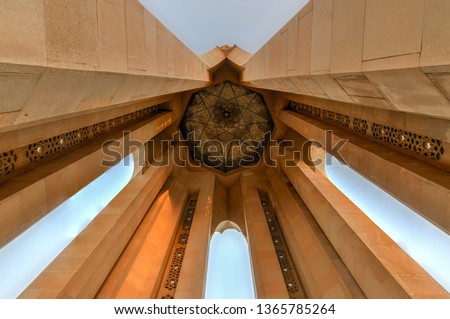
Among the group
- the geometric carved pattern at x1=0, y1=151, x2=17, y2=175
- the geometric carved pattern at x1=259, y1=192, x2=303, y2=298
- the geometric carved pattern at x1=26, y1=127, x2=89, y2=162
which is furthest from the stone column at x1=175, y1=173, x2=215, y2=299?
the geometric carved pattern at x1=0, y1=151, x2=17, y2=175

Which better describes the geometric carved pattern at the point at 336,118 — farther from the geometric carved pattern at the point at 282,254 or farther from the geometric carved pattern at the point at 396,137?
the geometric carved pattern at the point at 282,254

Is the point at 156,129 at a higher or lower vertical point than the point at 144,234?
higher

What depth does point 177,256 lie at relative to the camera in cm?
805

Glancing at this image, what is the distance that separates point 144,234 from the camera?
25.0 feet

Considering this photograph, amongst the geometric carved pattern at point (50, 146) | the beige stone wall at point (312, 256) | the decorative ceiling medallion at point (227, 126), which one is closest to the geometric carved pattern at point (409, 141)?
the beige stone wall at point (312, 256)

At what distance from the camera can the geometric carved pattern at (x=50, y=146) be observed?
4.16 metres

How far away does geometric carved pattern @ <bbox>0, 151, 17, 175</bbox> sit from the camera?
4016 mm

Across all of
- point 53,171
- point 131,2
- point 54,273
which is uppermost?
point 131,2

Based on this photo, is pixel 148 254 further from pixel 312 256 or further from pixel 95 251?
pixel 312 256

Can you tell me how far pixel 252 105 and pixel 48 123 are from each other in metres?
9.80

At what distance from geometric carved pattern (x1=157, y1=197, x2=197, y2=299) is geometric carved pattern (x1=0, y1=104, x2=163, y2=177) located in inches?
134

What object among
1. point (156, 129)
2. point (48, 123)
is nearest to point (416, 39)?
point (48, 123)

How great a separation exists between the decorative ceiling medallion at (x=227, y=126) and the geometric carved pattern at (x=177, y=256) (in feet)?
11.7
